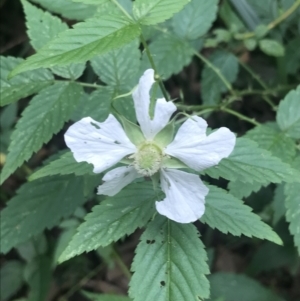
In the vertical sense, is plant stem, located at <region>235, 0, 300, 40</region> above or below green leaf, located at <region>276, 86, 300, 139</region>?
above

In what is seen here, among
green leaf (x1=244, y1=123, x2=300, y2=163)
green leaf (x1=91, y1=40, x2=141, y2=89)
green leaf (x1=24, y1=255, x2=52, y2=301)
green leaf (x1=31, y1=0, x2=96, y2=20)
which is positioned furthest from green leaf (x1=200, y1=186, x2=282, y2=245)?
green leaf (x1=24, y1=255, x2=52, y2=301)

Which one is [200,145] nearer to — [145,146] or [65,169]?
[145,146]

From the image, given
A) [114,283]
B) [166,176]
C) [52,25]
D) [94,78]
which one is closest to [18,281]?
[114,283]

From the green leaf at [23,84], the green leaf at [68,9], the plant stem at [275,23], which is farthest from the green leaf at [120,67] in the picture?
the plant stem at [275,23]

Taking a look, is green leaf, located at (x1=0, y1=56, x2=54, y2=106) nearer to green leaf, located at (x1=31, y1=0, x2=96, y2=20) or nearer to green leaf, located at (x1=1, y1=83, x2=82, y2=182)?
green leaf, located at (x1=1, y1=83, x2=82, y2=182)

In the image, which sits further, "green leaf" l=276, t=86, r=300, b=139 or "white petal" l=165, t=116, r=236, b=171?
"green leaf" l=276, t=86, r=300, b=139

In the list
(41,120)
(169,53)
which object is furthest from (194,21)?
(41,120)
